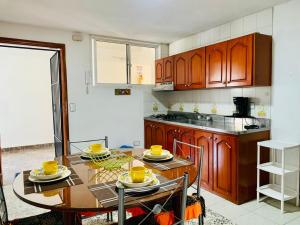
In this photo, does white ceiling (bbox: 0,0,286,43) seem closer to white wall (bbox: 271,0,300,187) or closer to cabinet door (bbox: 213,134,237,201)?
white wall (bbox: 271,0,300,187)

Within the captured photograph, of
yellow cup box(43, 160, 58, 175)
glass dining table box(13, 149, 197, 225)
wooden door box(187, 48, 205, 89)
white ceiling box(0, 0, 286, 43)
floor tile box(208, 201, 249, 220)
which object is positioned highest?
white ceiling box(0, 0, 286, 43)

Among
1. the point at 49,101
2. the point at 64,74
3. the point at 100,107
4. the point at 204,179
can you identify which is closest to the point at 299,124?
the point at 204,179

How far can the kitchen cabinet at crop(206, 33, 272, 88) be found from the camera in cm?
258

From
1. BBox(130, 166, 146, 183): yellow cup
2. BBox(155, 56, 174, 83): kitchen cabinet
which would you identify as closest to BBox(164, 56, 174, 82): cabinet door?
BBox(155, 56, 174, 83): kitchen cabinet

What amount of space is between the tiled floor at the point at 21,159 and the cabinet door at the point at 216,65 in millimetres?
3247

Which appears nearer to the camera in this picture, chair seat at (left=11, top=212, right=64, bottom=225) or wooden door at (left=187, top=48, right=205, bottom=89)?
chair seat at (left=11, top=212, right=64, bottom=225)

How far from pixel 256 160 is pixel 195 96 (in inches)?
60.1

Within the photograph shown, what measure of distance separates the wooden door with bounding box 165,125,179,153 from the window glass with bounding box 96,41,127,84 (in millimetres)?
1235

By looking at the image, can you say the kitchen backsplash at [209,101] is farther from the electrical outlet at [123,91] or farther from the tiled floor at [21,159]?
the tiled floor at [21,159]

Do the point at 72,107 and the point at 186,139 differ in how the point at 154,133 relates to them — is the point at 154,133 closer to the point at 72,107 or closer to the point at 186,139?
the point at 186,139

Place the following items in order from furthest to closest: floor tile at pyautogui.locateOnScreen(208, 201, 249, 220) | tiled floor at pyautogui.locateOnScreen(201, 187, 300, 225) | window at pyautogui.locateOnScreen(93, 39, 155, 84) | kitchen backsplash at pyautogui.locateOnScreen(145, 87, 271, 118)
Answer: window at pyautogui.locateOnScreen(93, 39, 155, 84), kitchen backsplash at pyautogui.locateOnScreen(145, 87, 271, 118), floor tile at pyautogui.locateOnScreen(208, 201, 249, 220), tiled floor at pyautogui.locateOnScreen(201, 187, 300, 225)

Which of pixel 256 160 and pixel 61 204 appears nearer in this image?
pixel 61 204

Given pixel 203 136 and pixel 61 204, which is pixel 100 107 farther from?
pixel 61 204

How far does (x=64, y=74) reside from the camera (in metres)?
3.48
